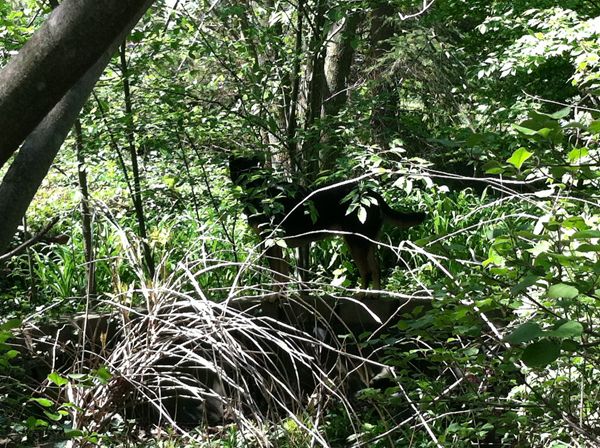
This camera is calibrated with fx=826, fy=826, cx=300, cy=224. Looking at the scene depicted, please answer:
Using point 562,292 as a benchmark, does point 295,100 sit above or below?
above

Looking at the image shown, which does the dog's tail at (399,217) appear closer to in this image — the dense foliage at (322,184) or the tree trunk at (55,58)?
the dense foliage at (322,184)

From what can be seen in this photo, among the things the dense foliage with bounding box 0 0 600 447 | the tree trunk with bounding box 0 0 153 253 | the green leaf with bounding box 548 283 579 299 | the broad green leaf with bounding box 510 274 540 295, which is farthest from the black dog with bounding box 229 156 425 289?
the green leaf with bounding box 548 283 579 299

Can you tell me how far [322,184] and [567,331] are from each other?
5.29 meters

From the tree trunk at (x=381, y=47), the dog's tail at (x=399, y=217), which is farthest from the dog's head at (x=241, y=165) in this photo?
the tree trunk at (x=381, y=47)

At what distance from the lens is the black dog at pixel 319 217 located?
7.05 m

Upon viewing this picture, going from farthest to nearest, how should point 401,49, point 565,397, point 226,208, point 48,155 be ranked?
1. point 401,49
2. point 226,208
3. point 565,397
4. point 48,155

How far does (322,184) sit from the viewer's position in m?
7.55

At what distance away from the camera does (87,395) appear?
4.47 m

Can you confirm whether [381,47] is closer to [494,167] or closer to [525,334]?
[494,167]

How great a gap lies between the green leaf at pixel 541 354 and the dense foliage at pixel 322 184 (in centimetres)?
54

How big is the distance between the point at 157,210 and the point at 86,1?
8.07 m

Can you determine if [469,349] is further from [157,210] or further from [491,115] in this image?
[157,210]

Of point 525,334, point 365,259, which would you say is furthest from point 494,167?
point 365,259

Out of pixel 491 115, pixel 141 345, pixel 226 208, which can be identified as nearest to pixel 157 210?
pixel 226 208
